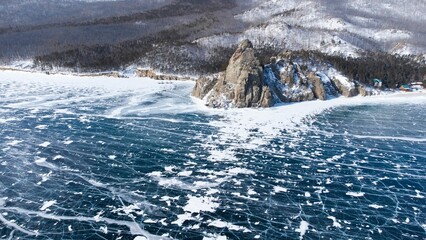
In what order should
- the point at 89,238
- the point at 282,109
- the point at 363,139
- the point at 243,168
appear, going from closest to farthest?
the point at 89,238 → the point at 243,168 → the point at 363,139 → the point at 282,109

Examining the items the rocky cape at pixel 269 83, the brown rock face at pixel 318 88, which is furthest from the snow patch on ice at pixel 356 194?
the brown rock face at pixel 318 88

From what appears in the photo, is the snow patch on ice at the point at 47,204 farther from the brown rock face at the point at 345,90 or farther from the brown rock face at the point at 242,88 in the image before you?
the brown rock face at the point at 345,90

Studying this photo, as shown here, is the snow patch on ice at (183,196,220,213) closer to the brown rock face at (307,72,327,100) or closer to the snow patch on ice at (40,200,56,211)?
the snow patch on ice at (40,200,56,211)

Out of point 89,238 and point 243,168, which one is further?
point 243,168

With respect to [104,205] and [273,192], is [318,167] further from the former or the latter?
[104,205]

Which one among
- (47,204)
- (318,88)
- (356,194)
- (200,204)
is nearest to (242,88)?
(318,88)

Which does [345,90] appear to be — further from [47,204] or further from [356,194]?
[47,204]

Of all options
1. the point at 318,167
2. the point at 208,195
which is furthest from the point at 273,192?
the point at 318,167
